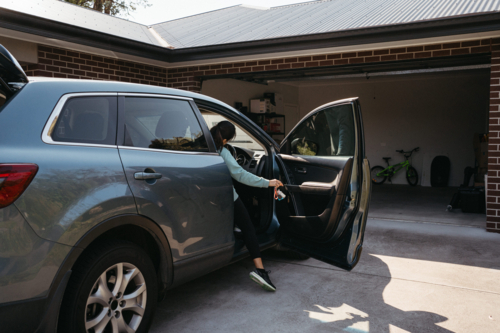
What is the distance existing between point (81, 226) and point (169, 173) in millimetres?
731

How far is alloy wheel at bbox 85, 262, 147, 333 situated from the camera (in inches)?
89.8

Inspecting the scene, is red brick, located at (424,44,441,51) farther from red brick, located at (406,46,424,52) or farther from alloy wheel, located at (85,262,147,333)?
alloy wheel, located at (85,262,147,333)

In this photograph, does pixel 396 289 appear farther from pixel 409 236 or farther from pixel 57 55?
pixel 57 55

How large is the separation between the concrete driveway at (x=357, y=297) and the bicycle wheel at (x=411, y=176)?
26.8ft

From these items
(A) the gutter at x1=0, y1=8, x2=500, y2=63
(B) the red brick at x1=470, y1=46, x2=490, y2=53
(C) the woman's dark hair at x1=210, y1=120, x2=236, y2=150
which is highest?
(A) the gutter at x1=0, y1=8, x2=500, y2=63

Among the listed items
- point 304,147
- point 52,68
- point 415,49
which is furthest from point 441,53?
point 52,68

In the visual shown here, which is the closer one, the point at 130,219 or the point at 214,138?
the point at 130,219

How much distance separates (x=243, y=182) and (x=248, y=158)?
827mm

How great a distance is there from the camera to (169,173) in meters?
2.73

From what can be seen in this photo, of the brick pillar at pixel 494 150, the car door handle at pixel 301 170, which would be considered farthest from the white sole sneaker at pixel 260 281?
the brick pillar at pixel 494 150

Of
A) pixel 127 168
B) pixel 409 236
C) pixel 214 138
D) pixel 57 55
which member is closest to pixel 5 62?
pixel 127 168

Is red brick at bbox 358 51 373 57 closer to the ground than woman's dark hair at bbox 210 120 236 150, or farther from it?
farther from it

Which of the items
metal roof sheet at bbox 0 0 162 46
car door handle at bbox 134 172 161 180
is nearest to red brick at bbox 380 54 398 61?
metal roof sheet at bbox 0 0 162 46

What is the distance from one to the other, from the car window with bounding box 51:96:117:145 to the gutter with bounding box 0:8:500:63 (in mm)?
→ 3423
